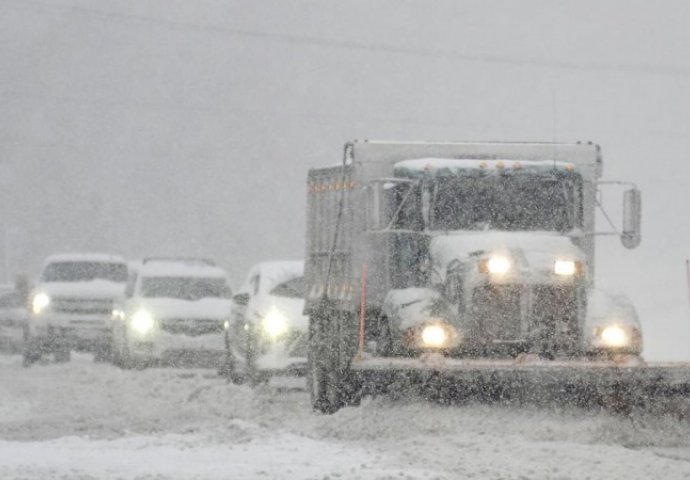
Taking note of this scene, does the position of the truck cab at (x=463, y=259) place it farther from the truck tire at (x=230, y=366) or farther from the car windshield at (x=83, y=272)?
the car windshield at (x=83, y=272)

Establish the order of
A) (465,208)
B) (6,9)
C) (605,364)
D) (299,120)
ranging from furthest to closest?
1. (6,9)
2. (299,120)
3. (465,208)
4. (605,364)

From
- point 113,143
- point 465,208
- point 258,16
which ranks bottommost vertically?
point 465,208

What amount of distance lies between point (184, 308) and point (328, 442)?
11.2 meters

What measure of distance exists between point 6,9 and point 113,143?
3092 cm

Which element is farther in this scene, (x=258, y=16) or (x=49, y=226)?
(x=258, y=16)

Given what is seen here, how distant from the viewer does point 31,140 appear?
115 metres

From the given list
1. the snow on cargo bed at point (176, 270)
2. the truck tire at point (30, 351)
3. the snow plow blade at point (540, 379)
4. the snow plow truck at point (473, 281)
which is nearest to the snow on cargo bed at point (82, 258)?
the truck tire at point (30, 351)

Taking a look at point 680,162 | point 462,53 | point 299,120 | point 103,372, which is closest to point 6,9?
point 299,120

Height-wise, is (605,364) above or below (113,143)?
below

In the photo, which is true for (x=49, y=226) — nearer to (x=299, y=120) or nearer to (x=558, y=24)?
(x=299, y=120)

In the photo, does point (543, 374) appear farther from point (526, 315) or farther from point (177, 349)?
point (177, 349)

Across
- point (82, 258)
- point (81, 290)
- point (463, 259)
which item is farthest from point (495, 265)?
point (82, 258)

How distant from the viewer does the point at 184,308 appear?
2419 centimetres

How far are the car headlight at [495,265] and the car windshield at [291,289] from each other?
6.75m
